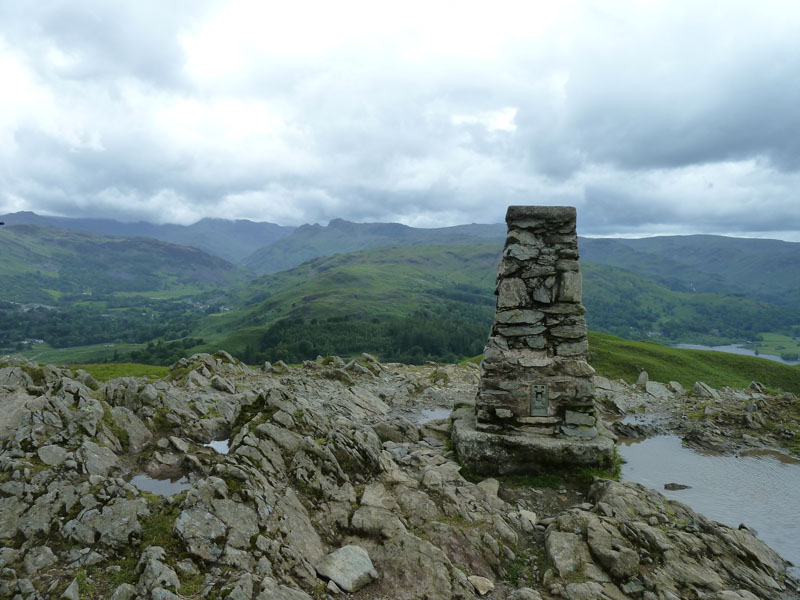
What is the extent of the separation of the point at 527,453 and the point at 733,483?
10.0 metres

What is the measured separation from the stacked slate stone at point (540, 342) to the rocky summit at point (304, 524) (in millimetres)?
2678

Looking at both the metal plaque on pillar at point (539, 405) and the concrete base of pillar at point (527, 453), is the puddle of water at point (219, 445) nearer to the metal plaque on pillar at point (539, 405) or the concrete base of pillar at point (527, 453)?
the concrete base of pillar at point (527, 453)

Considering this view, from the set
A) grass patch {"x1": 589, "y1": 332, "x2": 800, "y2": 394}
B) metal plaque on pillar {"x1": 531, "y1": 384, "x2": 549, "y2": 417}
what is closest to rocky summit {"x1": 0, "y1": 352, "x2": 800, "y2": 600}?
metal plaque on pillar {"x1": 531, "y1": 384, "x2": 549, "y2": 417}

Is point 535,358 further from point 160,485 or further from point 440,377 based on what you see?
point 440,377

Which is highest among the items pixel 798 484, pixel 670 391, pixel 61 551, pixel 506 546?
pixel 61 551

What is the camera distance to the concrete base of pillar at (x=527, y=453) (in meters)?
17.3

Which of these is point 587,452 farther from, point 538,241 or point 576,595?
point 538,241

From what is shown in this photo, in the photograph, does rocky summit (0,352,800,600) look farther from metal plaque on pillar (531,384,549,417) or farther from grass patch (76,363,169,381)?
grass patch (76,363,169,381)

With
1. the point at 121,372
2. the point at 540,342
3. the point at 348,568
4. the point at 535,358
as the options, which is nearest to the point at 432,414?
the point at 535,358

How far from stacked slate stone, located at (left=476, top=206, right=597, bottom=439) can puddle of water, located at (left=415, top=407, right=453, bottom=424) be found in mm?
10796

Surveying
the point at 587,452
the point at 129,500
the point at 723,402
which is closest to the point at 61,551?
the point at 129,500

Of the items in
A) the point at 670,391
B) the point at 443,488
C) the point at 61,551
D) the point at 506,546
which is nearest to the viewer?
the point at 61,551

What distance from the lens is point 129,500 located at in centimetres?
1034

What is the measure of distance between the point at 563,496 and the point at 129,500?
14.9 meters
